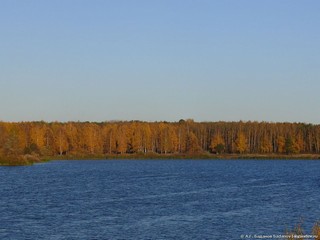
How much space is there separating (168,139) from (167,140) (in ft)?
1.68

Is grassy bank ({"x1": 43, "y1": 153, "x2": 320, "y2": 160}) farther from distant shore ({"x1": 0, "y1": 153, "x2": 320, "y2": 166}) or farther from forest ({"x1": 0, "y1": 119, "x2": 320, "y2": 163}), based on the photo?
forest ({"x1": 0, "y1": 119, "x2": 320, "y2": 163})

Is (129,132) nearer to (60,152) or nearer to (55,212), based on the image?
(60,152)

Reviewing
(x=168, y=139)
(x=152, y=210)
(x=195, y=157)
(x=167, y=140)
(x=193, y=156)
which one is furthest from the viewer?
(x=167, y=140)

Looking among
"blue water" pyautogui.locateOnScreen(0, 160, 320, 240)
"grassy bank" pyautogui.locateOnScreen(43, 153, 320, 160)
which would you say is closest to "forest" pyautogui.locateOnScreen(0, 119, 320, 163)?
"grassy bank" pyautogui.locateOnScreen(43, 153, 320, 160)

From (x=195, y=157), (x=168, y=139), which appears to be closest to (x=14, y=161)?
(x=168, y=139)

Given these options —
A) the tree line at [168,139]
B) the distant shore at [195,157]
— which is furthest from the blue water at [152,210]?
the tree line at [168,139]

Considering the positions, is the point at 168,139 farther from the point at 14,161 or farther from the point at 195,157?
the point at 14,161

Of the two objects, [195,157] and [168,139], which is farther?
[168,139]

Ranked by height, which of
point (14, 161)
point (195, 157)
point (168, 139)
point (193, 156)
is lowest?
point (195, 157)

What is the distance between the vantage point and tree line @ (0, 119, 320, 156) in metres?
170

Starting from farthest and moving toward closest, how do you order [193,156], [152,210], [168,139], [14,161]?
[168,139] → [193,156] → [14,161] → [152,210]

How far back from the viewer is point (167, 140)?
176 metres

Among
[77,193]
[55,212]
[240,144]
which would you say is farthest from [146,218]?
[240,144]

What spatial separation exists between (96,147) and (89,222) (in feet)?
442
